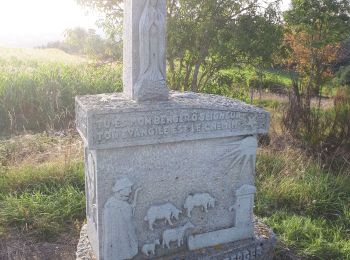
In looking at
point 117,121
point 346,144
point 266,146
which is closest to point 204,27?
point 266,146

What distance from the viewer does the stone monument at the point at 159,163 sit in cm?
278

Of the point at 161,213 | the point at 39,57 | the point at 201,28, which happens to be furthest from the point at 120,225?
the point at 39,57

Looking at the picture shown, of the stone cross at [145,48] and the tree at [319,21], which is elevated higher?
the tree at [319,21]

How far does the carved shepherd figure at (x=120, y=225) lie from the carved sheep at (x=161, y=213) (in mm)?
137

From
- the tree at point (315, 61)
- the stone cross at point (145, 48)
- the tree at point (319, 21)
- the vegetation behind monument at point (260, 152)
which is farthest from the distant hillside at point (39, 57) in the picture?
the stone cross at point (145, 48)

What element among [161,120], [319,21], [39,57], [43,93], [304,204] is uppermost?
[319,21]

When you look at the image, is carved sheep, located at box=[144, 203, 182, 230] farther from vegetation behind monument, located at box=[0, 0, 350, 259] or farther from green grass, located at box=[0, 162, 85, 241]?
green grass, located at box=[0, 162, 85, 241]

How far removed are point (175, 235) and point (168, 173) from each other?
521 millimetres

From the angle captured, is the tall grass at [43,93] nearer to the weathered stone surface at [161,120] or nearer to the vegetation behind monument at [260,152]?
the vegetation behind monument at [260,152]

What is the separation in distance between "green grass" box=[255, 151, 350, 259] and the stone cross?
6.89ft

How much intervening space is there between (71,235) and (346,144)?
4499mm

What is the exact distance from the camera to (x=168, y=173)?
9.82 feet

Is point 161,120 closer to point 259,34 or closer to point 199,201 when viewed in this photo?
point 199,201

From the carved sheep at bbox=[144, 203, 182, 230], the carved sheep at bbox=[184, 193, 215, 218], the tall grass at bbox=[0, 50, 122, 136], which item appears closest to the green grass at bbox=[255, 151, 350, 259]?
the carved sheep at bbox=[184, 193, 215, 218]
